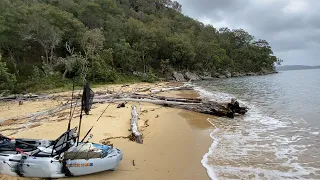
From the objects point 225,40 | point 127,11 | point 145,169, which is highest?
point 127,11

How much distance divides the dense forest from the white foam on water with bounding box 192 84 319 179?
21.6m

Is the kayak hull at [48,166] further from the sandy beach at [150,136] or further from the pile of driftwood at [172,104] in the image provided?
the pile of driftwood at [172,104]

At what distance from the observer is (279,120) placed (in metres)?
15.1

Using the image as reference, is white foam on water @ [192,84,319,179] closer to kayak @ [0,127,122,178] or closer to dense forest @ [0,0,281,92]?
kayak @ [0,127,122,178]

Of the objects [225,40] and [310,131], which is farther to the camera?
[225,40]

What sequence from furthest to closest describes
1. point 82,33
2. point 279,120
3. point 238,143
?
point 82,33 → point 279,120 → point 238,143

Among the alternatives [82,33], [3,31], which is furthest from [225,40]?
[3,31]

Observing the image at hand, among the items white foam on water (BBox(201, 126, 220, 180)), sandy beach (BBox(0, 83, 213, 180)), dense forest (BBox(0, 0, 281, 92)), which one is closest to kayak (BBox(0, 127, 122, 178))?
sandy beach (BBox(0, 83, 213, 180))

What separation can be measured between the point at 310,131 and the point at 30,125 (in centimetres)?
1302

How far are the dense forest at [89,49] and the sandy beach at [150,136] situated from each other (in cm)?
1600

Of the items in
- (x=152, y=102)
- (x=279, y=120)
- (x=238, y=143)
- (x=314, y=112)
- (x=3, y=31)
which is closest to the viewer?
(x=238, y=143)

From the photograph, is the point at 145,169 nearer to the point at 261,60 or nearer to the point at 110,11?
the point at 110,11

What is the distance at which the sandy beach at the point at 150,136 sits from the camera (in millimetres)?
7227

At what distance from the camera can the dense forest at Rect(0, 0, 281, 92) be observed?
118 feet
